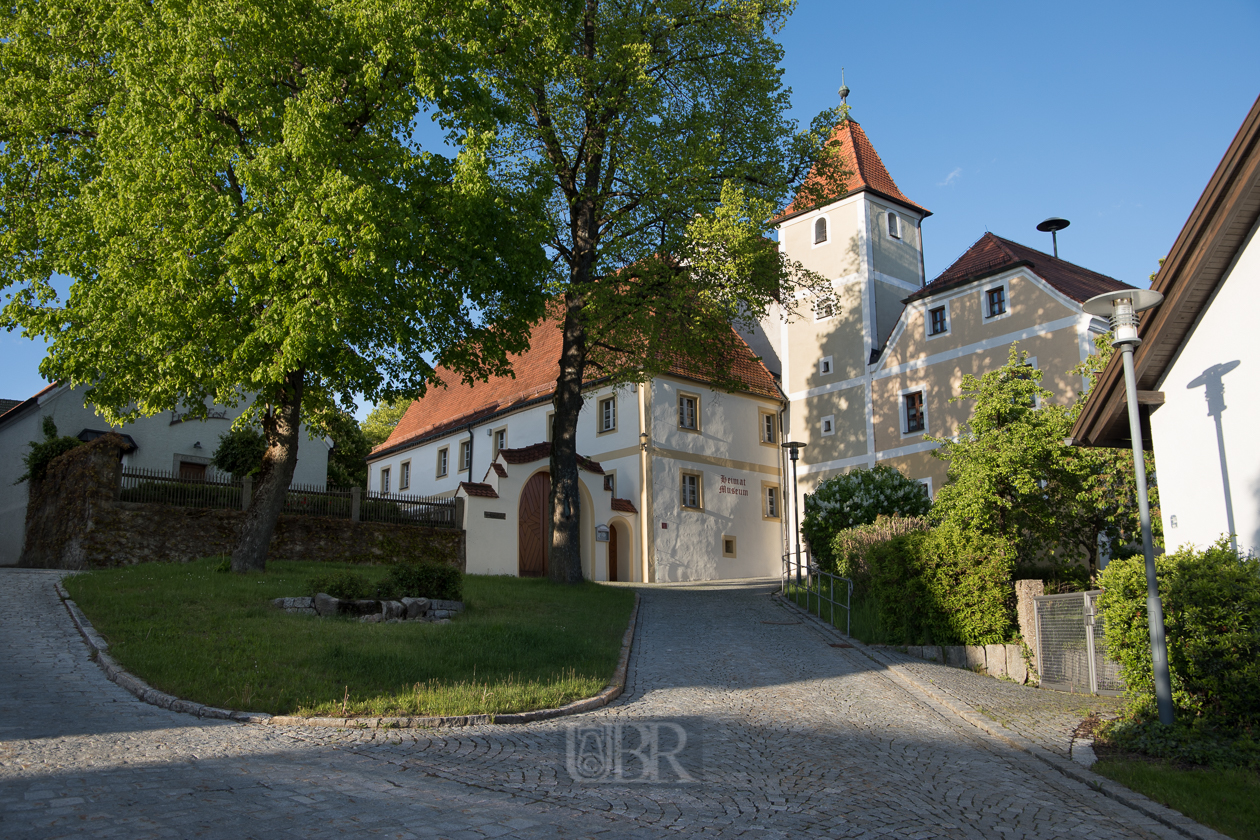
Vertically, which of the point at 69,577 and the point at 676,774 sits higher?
the point at 69,577

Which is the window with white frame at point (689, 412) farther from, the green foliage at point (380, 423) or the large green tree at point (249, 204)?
the green foliage at point (380, 423)

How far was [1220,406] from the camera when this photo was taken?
406 inches

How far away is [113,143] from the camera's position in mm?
16188

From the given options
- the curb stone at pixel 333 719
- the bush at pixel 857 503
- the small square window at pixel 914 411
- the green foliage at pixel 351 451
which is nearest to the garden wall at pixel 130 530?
the curb stone at pixel 333 719

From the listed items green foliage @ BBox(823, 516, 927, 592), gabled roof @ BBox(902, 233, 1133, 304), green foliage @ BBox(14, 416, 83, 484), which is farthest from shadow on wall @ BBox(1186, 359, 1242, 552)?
green foliage @ BBox(14, 416, 83, 484)

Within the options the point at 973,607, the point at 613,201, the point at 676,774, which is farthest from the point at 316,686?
the point at 613,201

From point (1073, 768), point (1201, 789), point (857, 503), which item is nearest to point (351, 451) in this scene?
point (857, 503)

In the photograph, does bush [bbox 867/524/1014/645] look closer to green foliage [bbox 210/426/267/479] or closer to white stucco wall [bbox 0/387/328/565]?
green foliage [bbox 210/426/267/479]

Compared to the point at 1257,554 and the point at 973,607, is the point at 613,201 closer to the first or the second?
the point at 973,607

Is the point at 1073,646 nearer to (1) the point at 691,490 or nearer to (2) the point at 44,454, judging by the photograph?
(1) the point at 691,490

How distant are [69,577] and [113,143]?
7894mm

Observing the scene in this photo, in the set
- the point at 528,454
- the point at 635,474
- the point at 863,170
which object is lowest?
the point at 635,474

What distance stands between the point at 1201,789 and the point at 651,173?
637 inches

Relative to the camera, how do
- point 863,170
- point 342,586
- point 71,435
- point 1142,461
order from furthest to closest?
point 863,170, point 71,435, point 342,586, point 1142,461
